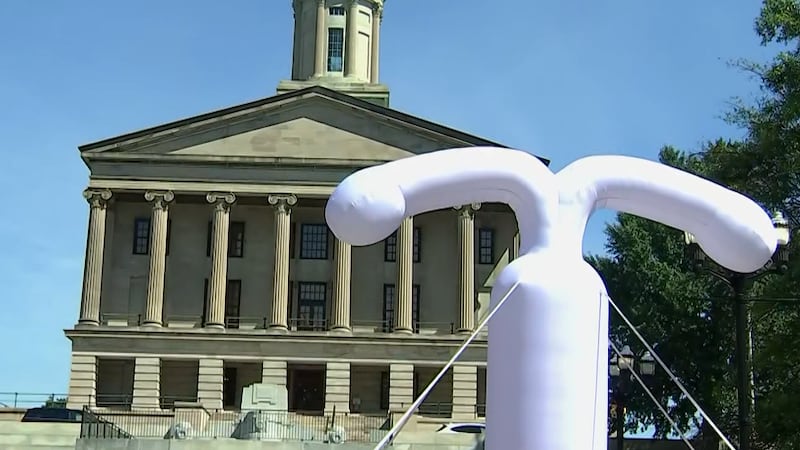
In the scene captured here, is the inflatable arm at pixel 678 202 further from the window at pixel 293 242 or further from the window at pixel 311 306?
the window at pixel 293 242

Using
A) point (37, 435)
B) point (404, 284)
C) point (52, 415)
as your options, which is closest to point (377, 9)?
point (404, 284)

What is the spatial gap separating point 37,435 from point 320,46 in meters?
34.8

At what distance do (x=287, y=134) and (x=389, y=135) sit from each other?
4.83m

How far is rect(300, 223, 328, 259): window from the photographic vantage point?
2398 inches

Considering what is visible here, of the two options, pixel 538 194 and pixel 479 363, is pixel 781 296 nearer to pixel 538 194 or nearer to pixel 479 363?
pixel 538 194

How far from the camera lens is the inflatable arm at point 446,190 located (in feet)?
25.2

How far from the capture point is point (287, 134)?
58.2 metres

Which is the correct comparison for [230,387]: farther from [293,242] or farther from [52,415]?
[52,415]

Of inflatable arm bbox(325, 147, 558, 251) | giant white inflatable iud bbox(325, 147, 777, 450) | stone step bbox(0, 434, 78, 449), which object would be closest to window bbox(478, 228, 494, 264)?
stone step bbox(0, 434, 78, 449)

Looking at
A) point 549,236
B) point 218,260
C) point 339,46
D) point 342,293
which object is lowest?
point 549,236

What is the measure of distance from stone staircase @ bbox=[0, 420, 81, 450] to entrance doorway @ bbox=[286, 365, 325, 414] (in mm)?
22804

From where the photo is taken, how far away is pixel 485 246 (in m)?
61.1

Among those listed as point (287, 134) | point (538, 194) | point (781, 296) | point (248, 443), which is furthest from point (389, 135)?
point (538, 194)

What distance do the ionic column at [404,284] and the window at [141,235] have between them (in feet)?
42.4
